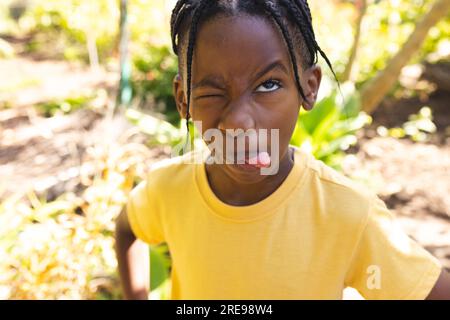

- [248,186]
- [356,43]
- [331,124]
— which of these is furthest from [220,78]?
[356,43]

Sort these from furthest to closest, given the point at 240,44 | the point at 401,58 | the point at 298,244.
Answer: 1. the point at 401,58
2. the point at 298,244
3. the point at 240,44

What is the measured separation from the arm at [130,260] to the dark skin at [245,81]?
504mm

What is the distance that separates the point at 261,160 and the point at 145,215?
1.42ft

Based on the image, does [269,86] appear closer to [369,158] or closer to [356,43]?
[356,43]

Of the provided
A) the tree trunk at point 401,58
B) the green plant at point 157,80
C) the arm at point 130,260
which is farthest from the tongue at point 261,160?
the green plant at point 157,80

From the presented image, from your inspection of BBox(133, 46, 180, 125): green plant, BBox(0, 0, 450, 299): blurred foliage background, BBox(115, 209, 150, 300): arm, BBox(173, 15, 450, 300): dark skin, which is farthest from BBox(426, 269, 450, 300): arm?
BBox(133, 46, 180, 125): green plant

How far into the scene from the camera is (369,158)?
4012 millimetres

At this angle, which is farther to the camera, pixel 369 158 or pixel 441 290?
pixel 369 158

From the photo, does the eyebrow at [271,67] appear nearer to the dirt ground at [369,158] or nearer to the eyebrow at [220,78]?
the eyebrow at [220,78]

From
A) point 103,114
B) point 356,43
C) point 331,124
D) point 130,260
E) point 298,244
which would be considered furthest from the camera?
point 103,114

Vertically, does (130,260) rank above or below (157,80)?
below

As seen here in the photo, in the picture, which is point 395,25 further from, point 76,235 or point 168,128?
point 76,235
